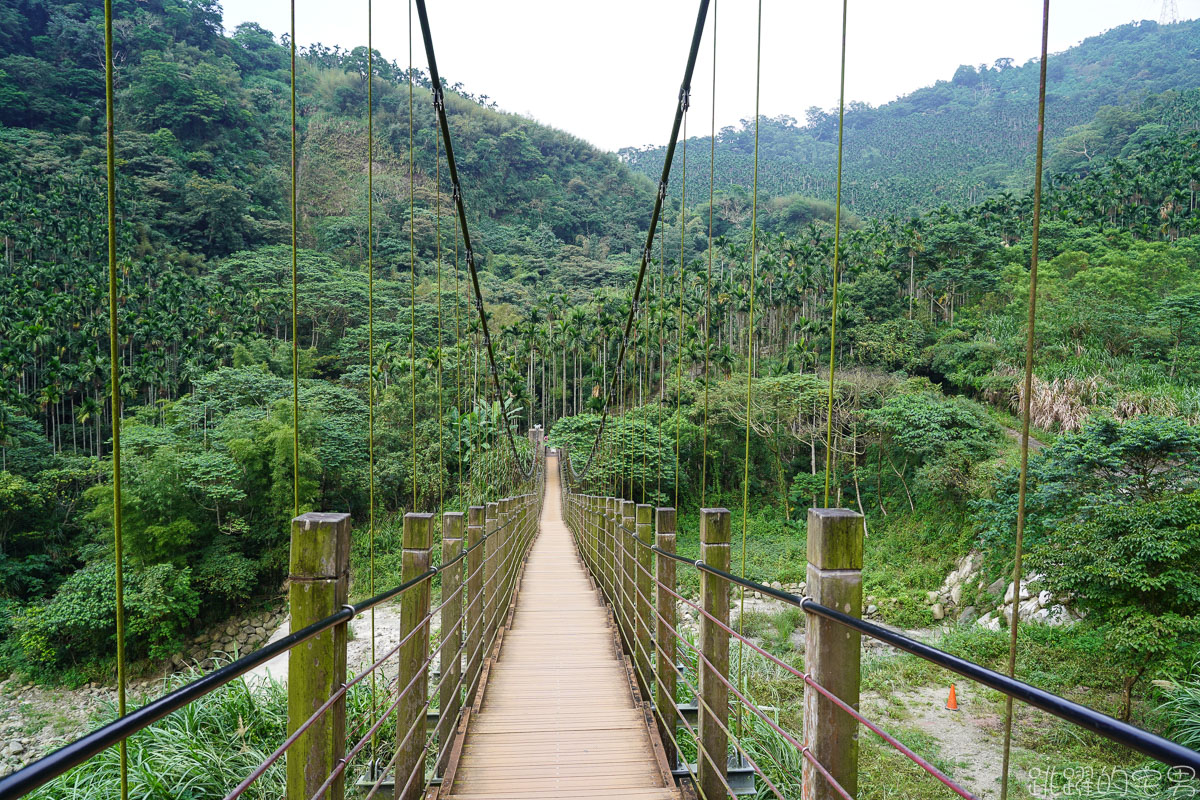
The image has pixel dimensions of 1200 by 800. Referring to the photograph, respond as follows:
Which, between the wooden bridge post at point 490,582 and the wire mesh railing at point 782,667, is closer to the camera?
the wire mesh railing at point 782,667

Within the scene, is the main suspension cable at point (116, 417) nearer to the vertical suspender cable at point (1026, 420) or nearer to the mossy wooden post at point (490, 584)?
the vertical suspender cable at point (1026, 420)

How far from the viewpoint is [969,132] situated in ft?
192

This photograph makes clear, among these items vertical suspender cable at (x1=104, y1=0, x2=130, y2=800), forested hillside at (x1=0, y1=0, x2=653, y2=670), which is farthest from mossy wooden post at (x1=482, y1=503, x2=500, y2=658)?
vertical suspender cable at (x1=104, y1=0, x2=130, y2=800)

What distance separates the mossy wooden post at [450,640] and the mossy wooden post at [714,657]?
35.6 inches

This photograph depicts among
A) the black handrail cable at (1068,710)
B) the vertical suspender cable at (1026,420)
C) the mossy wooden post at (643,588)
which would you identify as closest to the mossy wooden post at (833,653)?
the black handrail cable at (1068,710)

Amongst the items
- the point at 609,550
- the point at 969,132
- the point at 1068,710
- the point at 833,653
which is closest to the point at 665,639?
the point at 833,653

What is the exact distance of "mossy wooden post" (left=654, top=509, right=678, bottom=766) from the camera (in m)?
2.29

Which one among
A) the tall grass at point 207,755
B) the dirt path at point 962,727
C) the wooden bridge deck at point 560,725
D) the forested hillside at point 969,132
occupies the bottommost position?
the dirt path at point 962,727

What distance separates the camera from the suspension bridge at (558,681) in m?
0.96

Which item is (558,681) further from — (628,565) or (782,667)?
(782,667)

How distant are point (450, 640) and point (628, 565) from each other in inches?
54.2

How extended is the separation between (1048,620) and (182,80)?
49.8m

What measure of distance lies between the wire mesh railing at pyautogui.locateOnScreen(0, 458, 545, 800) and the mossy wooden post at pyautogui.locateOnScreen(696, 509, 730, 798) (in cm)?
84

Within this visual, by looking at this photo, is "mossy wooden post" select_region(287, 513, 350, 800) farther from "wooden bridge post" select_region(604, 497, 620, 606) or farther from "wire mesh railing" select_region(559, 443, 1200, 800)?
"wooden bridge post" select_region(604, 497, 620, 606)
